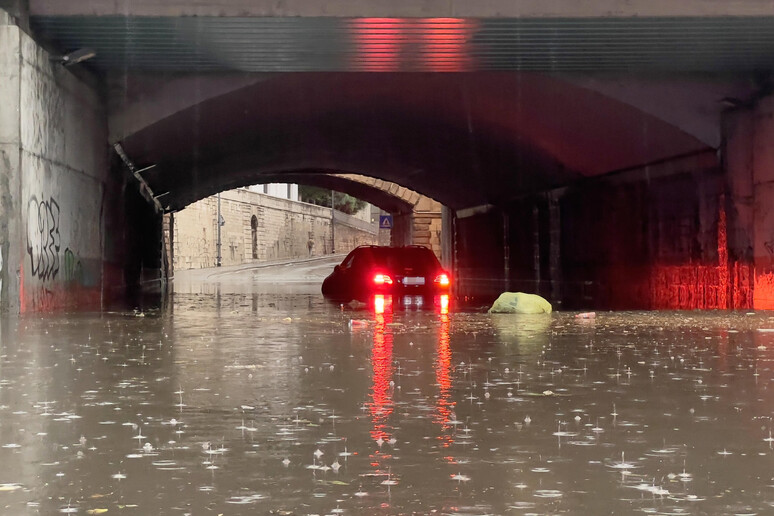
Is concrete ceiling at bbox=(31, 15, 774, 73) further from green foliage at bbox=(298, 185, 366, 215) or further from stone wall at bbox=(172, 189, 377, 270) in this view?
green foliage at bbox=(298, 185, 366, 215)

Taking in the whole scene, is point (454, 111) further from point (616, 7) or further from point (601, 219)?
point (616, 7)

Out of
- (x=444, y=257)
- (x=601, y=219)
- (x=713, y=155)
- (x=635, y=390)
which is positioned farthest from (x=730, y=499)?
(x=444, y=257)

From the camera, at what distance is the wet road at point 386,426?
4.48 m

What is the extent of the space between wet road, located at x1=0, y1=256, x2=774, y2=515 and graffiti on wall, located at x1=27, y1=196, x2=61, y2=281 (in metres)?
5.39

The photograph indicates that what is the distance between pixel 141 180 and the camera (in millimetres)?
30656

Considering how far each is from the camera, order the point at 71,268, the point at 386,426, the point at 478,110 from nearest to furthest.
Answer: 1. the point at 386,426
2. the point at 71,268
3. the point at 478,110

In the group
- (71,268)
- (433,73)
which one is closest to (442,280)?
(433,73)

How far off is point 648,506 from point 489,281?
33.9 metres

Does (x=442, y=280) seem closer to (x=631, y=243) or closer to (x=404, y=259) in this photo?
(x=404, y=259)

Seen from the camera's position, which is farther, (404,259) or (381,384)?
(404,259)

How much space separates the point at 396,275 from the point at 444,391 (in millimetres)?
17220

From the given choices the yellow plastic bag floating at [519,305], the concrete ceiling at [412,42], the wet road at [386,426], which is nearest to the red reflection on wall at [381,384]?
the wet road at [386,426]

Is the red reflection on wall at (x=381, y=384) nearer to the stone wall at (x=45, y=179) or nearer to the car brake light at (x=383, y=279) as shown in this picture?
the stone wall at (x=45, y=179)

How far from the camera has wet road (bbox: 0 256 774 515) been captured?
448 cm
